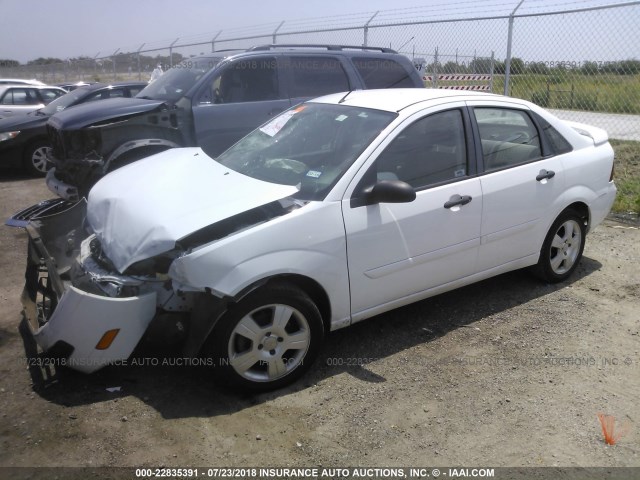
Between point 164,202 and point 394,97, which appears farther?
point 394,97

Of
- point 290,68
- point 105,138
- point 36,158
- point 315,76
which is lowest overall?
point 36,158

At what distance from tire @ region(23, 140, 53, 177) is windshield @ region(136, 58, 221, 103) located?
316cm

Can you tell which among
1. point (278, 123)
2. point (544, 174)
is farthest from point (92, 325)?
point (544, 174)

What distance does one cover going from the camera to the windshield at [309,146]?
3783mm

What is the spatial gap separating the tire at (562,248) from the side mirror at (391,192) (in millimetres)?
1836

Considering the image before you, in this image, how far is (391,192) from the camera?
11.8 ft

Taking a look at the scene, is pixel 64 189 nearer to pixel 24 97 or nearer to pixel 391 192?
pixel 391 192

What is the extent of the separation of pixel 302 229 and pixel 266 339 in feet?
2.21

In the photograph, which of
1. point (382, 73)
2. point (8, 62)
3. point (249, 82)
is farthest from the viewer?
point (8, 62)

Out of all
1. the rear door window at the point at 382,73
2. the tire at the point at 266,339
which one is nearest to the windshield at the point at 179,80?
the rear door window at the point at 382,73

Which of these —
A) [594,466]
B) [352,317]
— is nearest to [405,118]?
[352,317]

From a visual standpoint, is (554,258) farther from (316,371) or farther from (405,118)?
(316,371)

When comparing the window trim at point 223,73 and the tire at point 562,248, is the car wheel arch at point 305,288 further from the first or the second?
the window trim at point 223,73

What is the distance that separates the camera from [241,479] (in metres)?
2.85
